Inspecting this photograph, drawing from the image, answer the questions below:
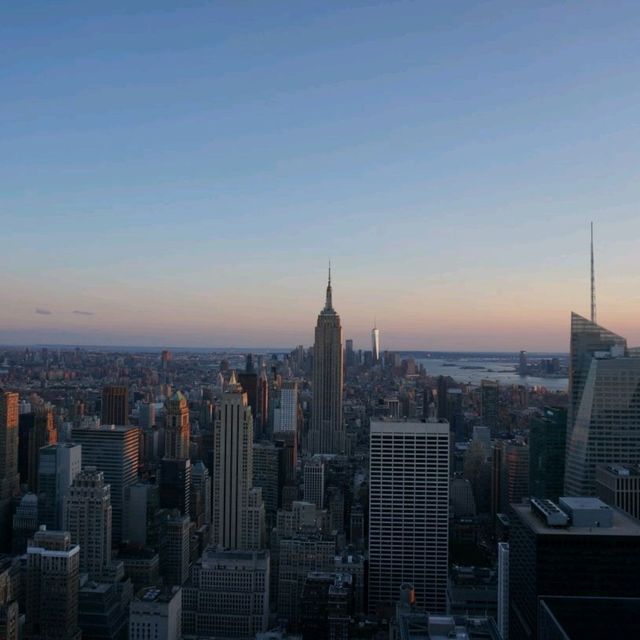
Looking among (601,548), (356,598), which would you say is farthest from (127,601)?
(601,548)

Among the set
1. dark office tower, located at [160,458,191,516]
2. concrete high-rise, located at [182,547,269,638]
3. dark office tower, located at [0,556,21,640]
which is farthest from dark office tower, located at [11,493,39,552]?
concrete high-rise, located at [182,547,269,638]

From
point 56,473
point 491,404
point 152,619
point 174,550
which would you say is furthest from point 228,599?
point 491,404

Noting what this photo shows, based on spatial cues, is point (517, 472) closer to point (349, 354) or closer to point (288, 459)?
point (288, 459)

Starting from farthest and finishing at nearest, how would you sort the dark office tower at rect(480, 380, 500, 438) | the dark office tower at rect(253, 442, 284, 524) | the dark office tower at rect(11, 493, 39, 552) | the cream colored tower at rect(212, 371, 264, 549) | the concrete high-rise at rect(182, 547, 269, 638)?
1. the dark office tower at rect(480, 380, 500, 438)
2. the dark office tower at rect(253, 442, 284, 524)
3. the cream colored tower at rect(212, 371, 264, 549)
4. the dark office tower at rect(11, 493, 39, 552)
5. the concrete high-rise at rect(182, 547, 269, 638)

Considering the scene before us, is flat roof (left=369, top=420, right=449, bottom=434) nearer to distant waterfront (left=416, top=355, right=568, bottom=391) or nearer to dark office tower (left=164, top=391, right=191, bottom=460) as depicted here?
dark office tower (left=164, top=391, right=191, bottom=460)

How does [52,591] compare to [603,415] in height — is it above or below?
below

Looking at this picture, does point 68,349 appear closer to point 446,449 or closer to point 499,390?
point 446,449

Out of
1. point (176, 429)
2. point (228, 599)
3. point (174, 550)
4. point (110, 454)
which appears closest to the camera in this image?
point (228, 599)

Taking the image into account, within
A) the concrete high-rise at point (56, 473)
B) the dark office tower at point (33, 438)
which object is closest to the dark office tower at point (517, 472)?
the concrete high-rise at point (56, 473)
